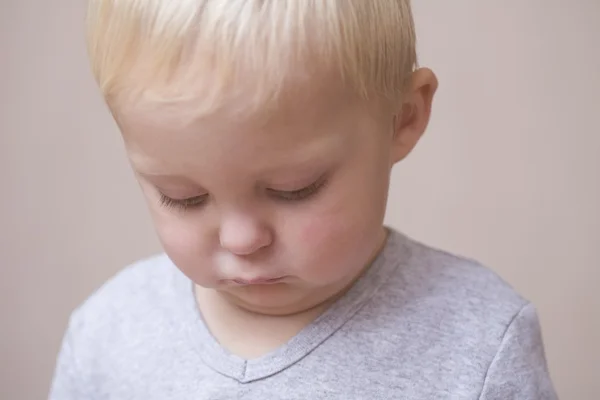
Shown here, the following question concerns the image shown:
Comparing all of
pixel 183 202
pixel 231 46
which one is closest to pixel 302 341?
pixel 183 202

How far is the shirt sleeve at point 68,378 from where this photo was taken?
71cm

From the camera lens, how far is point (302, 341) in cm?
59

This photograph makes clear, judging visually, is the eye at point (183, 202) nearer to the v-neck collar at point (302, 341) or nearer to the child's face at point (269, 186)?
the child's face at point (269, 186)

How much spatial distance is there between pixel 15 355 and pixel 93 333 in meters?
0.48

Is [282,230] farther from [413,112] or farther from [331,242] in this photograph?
[413,112]

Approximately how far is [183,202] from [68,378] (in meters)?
0.31

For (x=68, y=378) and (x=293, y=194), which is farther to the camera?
(x=68, y=378)

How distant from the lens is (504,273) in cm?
107

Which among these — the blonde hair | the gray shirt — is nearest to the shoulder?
the gray shirt

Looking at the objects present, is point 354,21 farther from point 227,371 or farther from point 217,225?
point 227,371

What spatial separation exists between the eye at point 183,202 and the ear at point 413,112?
0.15 m

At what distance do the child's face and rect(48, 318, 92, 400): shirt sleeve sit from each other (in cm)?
25

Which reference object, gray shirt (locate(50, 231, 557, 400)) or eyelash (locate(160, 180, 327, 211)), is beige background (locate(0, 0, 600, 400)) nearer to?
gray shirt (locate(50, 231, 557, 400))

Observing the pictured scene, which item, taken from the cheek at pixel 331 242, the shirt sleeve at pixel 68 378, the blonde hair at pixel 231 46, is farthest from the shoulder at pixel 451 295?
the shirt sleeve at pixel 68 378
